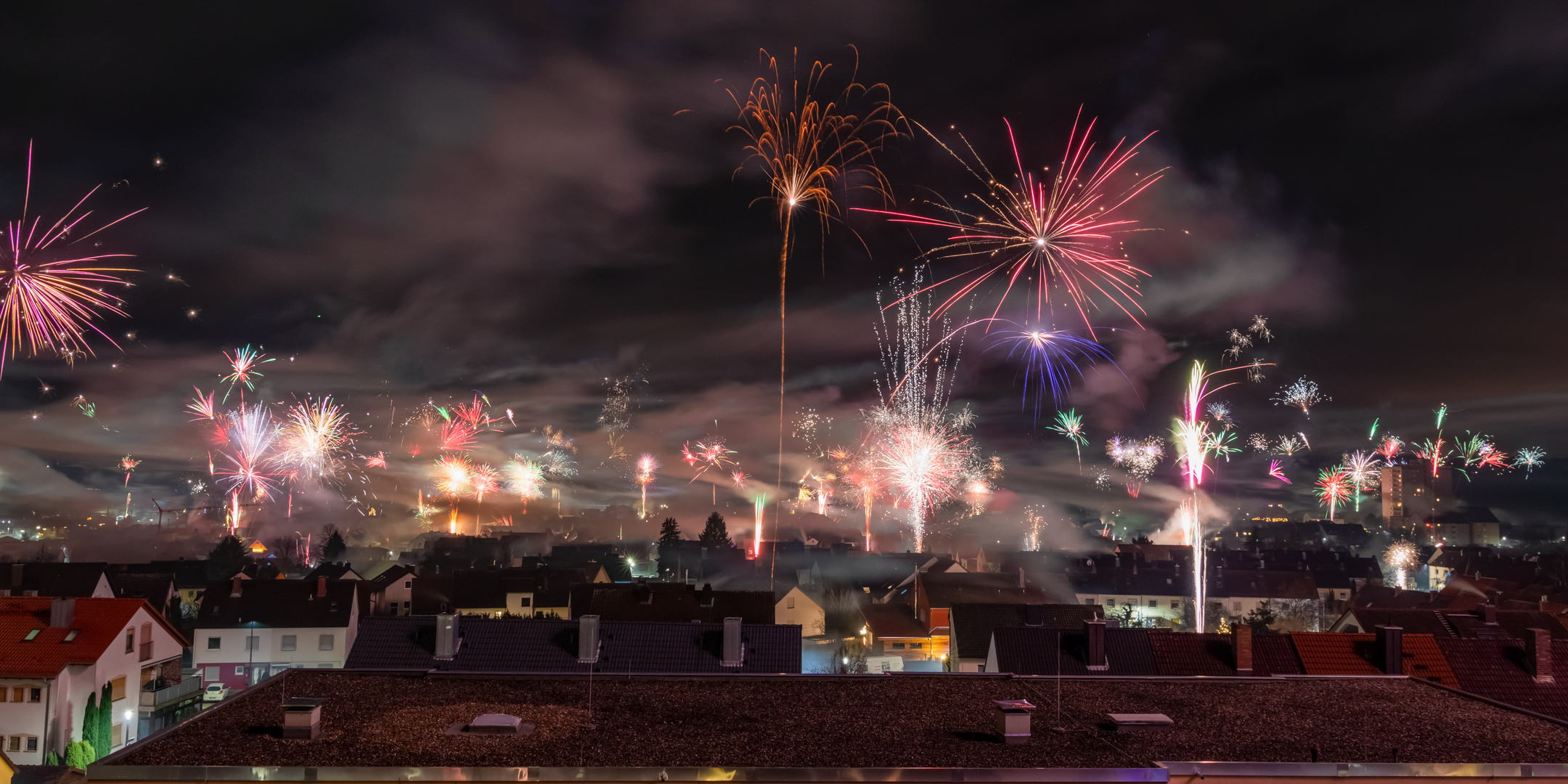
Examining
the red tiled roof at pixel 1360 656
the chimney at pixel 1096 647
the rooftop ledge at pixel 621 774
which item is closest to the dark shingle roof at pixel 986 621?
the chimney at pixel 1096 647

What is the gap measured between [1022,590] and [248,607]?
41.7 m

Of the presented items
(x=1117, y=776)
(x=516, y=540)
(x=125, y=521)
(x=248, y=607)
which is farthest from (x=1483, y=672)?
(x=125, y=521)

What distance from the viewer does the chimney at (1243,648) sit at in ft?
83.4

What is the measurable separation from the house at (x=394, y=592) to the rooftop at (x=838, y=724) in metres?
34.8

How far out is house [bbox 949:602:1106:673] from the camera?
1437 inches

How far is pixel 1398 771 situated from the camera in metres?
13.4

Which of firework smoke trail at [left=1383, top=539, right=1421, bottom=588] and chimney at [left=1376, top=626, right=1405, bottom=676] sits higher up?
chimney at [left=1376, top=626, right=1405, bottom=676]

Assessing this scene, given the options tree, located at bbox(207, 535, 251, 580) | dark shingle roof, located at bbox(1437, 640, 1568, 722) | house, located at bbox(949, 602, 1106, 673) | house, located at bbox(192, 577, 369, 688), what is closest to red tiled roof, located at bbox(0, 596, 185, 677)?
house, located at bbox(192, 577, 369, 688)

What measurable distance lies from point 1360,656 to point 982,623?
14420mm

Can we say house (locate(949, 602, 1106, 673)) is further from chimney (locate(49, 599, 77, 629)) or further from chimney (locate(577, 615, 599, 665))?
chimney (locate(49, 599, 77, 629))

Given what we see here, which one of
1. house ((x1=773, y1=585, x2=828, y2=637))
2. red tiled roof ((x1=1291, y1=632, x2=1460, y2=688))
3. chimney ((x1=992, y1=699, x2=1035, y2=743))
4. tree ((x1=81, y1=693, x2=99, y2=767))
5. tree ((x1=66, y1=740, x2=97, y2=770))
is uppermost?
chimney ((x1=992, y1=699, x2=1035, y2=743))

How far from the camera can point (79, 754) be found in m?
27.0

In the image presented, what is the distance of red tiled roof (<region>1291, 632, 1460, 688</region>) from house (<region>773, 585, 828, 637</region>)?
28.0m

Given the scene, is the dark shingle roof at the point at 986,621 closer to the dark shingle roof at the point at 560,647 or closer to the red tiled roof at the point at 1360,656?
the red tiled roof at the point at 1360,656
